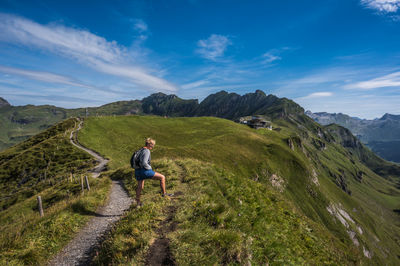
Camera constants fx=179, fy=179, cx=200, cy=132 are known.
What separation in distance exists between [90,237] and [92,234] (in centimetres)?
29

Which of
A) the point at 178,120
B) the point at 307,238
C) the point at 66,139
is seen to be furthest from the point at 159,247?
the point at 178,120

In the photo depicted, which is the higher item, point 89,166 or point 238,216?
point 238,216

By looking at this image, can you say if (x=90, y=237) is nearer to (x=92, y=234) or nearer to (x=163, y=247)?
(x=92, y=234)


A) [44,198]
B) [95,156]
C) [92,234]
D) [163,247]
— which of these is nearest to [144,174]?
[92,234]

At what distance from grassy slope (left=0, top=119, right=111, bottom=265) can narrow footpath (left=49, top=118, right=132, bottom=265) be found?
0.51 m

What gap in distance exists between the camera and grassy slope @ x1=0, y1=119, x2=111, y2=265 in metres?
8.59

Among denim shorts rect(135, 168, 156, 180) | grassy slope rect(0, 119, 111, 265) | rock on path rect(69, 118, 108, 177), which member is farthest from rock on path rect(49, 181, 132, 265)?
rock on path rect(69, 118, 108, 177)

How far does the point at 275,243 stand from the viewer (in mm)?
8820

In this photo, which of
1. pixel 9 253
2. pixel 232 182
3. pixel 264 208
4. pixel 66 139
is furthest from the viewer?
pixel 66 139

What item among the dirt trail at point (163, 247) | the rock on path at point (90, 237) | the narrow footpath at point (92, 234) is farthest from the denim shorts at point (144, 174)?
the rock on path at point (90, 237)

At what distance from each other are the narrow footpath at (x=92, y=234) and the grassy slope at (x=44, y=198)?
0.51 meters

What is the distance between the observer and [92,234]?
955cm

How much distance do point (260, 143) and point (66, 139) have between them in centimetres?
7403

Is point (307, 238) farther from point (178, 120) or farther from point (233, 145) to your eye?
point (178, 120)
